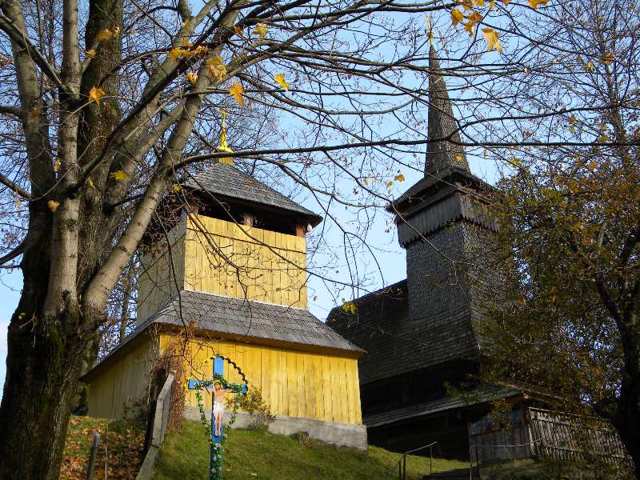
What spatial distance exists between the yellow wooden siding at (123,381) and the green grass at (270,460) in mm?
1661

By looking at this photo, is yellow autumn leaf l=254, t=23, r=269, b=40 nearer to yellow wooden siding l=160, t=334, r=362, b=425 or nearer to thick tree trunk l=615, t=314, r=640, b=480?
thick tree trunk l=615, t=314, r=640, b=480

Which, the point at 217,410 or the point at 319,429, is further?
the point at 319,429

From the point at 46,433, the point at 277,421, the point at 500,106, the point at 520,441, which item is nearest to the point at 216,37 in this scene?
the point at 500,106

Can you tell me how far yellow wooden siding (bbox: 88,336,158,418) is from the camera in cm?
1470

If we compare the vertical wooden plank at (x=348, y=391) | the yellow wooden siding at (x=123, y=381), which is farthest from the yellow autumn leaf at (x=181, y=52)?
the vertical wooden plank at (x=348, y=391)

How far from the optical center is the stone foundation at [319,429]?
Answer: 15.0 meters

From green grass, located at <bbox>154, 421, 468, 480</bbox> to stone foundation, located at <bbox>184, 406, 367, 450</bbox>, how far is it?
28cm

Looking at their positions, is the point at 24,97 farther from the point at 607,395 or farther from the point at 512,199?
the point at 607,395

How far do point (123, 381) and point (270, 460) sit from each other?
4.67 m

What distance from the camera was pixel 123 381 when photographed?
15961 mm

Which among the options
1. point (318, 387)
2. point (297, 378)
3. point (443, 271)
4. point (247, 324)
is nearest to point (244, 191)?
point (247, 324)

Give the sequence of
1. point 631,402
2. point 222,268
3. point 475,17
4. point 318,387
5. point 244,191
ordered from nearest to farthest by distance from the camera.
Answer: point 475,17 < point 631,402 < point 318,387 < point 222,268 < point 244,191

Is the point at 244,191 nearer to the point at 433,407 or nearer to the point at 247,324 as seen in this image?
the point at 247,324

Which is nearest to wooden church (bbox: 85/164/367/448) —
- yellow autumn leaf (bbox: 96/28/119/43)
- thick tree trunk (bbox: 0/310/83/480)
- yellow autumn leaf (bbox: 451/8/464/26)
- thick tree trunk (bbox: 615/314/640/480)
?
thick tree trunk (bbox: 615/314/640/480)
